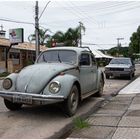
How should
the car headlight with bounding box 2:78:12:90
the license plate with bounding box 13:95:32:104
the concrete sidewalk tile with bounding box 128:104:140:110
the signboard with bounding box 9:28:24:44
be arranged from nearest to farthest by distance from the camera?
1. the license plate with bounding box 13:95:32:104
2. the car headlight with bounding box 2:78:12:90
3. the concrete sidewalk tile with bounding box 128:104:140:110
4. the signboard with bounding box 9:28:24:44

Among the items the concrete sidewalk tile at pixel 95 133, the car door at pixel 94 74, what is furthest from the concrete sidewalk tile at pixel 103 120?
the car door at pixel 94 74

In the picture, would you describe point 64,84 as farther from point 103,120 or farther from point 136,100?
point 136,100

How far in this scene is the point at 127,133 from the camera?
6.83m

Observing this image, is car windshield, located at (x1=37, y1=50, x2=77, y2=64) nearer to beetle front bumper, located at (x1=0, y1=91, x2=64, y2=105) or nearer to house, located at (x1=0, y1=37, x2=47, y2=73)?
beetle front bumper, located at (x1=0, y1=91, x2=64, y2=105)

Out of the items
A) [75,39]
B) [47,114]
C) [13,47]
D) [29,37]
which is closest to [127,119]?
[47,114]

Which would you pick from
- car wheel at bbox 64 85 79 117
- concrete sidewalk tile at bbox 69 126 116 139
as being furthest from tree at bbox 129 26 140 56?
concrete sidewalk tile at bbox 69 126 116 139

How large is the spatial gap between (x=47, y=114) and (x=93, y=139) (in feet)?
8.22

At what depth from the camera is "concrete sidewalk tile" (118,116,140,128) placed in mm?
7537

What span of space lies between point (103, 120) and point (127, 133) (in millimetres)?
1364

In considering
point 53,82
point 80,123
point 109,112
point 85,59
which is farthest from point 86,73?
point 80,123

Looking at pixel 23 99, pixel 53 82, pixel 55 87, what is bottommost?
pixel 23 99

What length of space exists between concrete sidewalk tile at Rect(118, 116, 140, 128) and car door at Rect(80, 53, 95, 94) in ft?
6.05

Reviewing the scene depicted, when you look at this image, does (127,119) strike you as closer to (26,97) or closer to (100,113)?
(100,113)

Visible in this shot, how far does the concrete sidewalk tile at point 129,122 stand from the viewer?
754 centimetres
